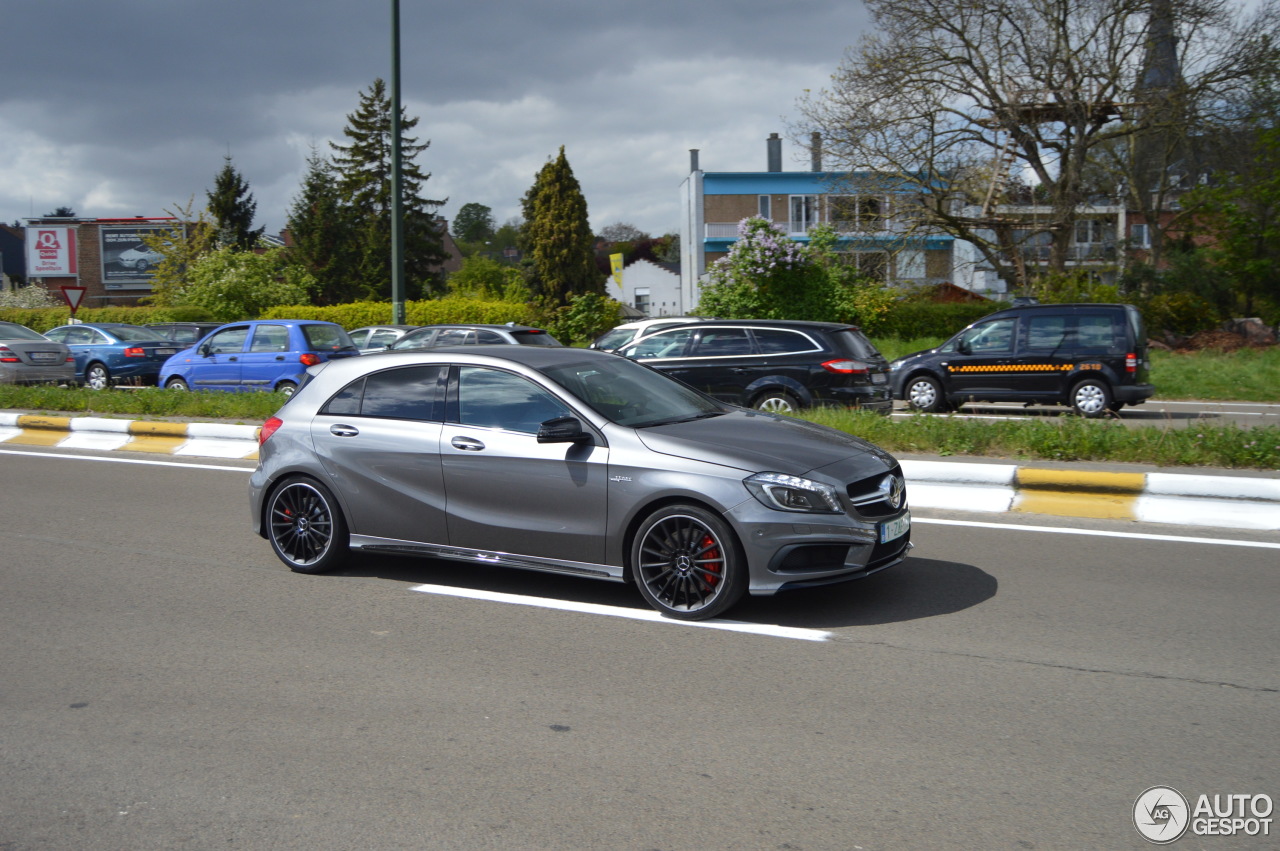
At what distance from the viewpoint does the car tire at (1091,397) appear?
55.1ft

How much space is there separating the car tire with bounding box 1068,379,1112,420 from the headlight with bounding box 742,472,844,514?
12322 mm

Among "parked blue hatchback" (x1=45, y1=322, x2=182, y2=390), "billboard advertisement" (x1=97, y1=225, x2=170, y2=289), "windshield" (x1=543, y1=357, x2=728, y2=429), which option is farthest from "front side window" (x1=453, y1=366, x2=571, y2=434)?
"billboard advertisement" (x1=97, y1=225, x2=170, y2=289)

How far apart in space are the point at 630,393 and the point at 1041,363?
12.3 metres

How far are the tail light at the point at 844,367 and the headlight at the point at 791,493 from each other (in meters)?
8.14

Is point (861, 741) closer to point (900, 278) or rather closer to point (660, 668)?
point (660, 668)

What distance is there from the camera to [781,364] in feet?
46.2

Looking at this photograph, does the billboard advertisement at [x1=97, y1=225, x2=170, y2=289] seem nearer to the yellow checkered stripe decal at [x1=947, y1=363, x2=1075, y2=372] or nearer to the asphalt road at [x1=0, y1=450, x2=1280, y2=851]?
the yellow checkered stripe decal at [x1=947, y1=363, x2=1075, y2=372]

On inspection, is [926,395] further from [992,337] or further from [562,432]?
[562,432]

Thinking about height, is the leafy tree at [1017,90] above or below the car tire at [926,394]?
above

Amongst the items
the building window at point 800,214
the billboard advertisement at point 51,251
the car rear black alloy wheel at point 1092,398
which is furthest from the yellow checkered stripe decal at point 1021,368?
the billboard advertisement at point 51,251

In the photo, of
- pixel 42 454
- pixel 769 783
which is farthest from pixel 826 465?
pixel 42 454

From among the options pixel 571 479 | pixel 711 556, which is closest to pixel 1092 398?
pixel 711 556

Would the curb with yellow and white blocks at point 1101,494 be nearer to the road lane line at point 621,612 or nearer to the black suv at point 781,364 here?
the road lane line at point 621,612

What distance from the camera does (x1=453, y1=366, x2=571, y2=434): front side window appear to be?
6.55m
